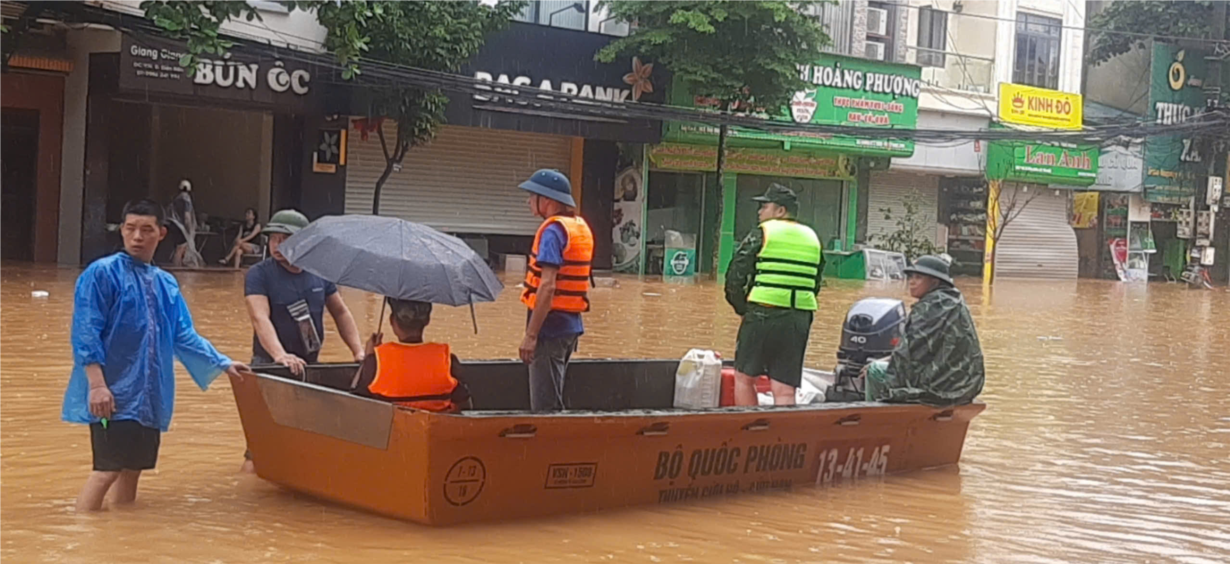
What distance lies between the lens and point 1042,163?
36.6 m

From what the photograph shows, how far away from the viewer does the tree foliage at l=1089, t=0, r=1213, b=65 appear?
3981 centimetres

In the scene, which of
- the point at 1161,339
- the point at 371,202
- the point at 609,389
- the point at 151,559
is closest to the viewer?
the point at 151,559

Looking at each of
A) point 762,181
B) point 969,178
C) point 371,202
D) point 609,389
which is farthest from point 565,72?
point 609,389

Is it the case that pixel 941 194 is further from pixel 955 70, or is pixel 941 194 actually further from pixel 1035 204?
pixel 955 70

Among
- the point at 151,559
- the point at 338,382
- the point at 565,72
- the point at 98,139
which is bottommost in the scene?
the point at 151,559

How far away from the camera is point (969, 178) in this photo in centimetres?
3672

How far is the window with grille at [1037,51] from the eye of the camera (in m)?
36.8

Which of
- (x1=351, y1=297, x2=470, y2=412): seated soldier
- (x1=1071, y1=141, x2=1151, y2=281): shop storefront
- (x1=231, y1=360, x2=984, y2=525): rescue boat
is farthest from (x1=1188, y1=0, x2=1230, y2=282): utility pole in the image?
(x1=351, y1=297, x2=470, y2=412): seated soldier

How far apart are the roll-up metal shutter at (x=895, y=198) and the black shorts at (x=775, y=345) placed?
26384 mm

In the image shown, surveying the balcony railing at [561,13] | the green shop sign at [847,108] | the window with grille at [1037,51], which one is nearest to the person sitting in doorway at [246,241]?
the balcony railing at [561,13]

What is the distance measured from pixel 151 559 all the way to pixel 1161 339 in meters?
16.5

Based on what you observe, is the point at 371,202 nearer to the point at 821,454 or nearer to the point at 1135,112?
the point at 821,454

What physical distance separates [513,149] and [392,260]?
2210 cm

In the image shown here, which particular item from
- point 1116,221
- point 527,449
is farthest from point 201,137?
point 1116,221
